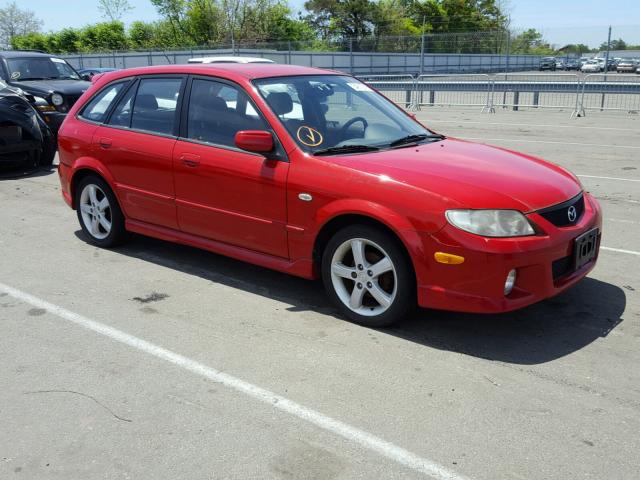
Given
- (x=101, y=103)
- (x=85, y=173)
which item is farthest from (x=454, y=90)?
(x=85, y=173)

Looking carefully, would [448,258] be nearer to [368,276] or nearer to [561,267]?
[368,276]

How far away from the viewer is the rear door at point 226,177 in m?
4.78

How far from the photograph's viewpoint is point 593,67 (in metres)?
48.4

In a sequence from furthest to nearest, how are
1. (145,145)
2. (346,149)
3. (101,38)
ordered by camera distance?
(101,38) → (145,145) → (346,149)

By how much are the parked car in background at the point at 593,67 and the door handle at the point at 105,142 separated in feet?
154

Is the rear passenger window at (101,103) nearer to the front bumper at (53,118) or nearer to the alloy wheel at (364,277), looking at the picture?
the alloy wheel at (364,277)

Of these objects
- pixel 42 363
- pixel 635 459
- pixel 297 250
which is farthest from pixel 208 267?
pixel 635 459

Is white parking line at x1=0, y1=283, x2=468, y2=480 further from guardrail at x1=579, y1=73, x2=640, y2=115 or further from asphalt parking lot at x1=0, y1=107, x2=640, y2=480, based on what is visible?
guardrail at x1=579, y1=73, x2=640, y2=115

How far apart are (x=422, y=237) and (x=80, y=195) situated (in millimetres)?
A: 3797

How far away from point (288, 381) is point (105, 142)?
324 centimetres

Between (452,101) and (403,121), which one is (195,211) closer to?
(403,121)

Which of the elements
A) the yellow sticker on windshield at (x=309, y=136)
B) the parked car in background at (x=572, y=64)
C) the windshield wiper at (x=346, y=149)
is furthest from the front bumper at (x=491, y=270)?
the parked car in background at (x=572, y=64)

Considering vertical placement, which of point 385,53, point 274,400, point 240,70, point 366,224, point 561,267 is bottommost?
point 274,400

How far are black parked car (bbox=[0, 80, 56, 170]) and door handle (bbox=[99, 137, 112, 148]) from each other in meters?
4.67
